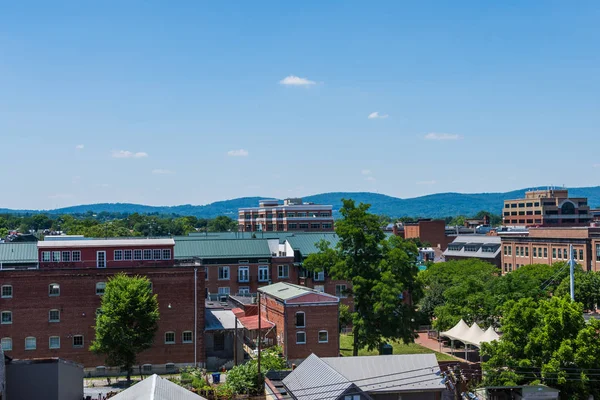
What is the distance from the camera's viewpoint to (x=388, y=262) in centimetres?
5722

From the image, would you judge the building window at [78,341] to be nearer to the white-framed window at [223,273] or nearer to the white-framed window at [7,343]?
the white-framed window at [7,343]

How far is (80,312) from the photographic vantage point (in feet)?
183

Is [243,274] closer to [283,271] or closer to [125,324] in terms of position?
[283,271]

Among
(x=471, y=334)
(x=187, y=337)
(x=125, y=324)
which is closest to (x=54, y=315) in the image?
(x=125, y=324)

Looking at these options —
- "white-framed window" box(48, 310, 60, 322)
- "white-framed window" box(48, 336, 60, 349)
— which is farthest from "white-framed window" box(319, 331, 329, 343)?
"white-framed window" box(48, 310, 60, 322)

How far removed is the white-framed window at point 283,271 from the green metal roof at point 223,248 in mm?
2059

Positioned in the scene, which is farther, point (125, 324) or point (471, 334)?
point (471, 334)

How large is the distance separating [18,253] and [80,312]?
17474 millimetres

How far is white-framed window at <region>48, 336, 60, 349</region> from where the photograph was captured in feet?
182

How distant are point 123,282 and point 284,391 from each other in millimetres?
17692

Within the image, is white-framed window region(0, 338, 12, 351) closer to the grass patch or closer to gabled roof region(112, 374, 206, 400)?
gabled roof region(112, 374, 206, 400)

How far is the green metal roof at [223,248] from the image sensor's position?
8088 centimetres

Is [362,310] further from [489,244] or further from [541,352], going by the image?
[489,244]

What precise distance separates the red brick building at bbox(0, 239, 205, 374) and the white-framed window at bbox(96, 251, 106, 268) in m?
2.21
